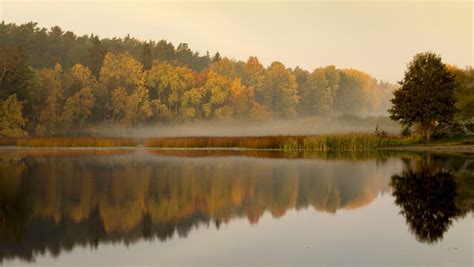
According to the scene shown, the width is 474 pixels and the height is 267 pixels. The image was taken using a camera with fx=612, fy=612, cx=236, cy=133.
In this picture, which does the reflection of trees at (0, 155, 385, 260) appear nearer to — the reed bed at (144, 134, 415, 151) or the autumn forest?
the reed bed at (144, 134, 415, 151)

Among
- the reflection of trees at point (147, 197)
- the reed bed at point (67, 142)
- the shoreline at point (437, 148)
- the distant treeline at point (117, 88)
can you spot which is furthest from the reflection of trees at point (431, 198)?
the distant treeline at point (117, 88)

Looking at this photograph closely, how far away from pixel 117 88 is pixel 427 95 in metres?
69.8

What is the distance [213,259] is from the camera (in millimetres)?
14398

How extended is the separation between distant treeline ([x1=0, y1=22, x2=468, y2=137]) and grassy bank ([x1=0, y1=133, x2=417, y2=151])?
22.7 metres

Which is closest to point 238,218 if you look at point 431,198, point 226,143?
point 431,198

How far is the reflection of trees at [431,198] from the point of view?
18342 mm

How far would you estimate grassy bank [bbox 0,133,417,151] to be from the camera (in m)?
63.7

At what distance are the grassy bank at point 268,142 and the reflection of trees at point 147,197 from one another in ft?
74.1

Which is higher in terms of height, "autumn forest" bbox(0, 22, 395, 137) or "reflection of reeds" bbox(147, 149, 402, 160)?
"autumn forest" bbox(0, 22, 395, 137)

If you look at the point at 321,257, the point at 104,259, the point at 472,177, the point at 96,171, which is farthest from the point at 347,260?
the point at 96,171

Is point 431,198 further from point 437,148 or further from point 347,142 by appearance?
point 437,148

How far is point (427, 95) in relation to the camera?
220ft

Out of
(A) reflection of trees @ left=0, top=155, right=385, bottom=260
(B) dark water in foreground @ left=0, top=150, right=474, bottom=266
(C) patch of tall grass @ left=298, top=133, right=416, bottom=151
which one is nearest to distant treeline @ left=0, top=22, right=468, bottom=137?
(C) patch of tall grass @ left=298, top=133, right=416, bottom=151

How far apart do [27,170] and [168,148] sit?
32.5m
